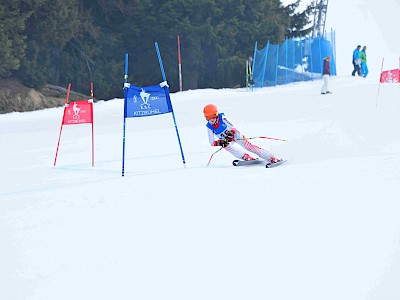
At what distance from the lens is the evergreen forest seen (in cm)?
3278

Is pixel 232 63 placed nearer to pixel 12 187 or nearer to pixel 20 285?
pixel 12 187

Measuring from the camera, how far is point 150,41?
36781mm

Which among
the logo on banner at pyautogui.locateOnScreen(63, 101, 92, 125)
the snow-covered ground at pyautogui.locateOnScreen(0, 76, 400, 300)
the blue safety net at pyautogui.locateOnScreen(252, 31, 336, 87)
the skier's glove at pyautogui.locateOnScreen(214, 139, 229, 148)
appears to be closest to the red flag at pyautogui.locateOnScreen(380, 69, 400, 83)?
the snow-covered ground at pyautogui.locateOnScreen(0, 76, 400, 300)

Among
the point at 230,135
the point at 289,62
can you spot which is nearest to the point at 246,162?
the point at 230,135

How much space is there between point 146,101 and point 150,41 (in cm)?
2693

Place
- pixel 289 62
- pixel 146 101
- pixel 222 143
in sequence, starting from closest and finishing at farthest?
pixel 146 101
pixel 222 143
pixel 289 62

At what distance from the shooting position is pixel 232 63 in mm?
36312

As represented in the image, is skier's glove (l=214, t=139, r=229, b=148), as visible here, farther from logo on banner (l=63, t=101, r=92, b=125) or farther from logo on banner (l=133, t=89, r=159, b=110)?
logo on banner (l=63, t=101, r=92, b=125)

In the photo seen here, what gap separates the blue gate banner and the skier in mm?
694

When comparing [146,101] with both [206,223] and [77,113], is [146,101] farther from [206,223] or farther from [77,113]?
[206,223]

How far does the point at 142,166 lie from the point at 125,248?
19.2 feet

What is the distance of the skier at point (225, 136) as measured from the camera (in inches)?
419

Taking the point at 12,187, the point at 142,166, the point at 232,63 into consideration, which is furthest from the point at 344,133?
the point at 232,63

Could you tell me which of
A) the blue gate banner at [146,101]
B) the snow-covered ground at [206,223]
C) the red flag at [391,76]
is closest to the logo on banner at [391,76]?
the red flag at [391,76]
